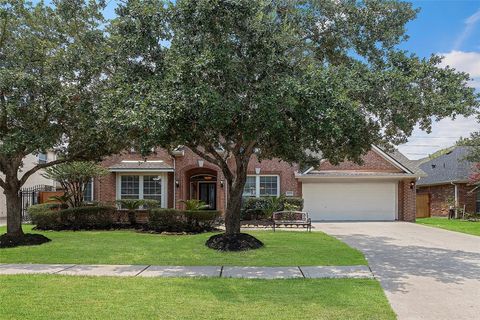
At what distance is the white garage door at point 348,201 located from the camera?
85.0ft

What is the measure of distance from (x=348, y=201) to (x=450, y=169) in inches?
448

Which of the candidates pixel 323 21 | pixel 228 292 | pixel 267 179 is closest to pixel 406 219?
pixel 267 179

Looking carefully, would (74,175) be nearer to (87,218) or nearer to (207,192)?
(87,218)

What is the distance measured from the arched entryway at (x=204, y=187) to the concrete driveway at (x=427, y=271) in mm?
11400

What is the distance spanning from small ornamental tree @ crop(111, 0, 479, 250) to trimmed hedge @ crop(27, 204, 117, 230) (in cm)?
994

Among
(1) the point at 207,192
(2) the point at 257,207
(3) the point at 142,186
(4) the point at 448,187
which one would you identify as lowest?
(2) the point at 257,207

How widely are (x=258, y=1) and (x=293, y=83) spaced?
2092 mm

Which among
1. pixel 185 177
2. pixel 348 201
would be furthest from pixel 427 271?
pixel 185 177

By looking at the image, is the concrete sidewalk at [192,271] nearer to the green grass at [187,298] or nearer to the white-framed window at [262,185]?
the green grass at [187,298]

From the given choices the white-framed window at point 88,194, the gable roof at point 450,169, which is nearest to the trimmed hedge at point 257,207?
the white-framed window at point 88,194

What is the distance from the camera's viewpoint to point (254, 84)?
1034 centimetres

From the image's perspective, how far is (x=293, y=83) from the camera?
9438 millimetres

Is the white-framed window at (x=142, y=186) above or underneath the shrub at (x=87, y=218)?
above

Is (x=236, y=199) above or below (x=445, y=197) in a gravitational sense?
above
